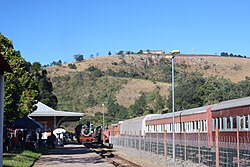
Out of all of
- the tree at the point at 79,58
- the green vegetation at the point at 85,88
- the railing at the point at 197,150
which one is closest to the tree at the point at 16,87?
the railing at the point at 197,150

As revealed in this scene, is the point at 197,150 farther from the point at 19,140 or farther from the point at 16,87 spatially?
the point at 19,140

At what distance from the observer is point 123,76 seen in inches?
5561

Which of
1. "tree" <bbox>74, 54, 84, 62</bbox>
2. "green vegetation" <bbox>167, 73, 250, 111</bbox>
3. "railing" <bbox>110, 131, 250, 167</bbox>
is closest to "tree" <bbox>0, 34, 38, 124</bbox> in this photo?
"railing" <bbox>110, 131, 250, 167</bbox>

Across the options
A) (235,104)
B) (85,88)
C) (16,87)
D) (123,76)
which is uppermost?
(123,76)

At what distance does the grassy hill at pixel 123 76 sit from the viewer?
397 feet

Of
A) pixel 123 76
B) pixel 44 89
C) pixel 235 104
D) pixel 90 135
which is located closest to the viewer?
pixel 235 104

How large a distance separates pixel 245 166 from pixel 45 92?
189 ft

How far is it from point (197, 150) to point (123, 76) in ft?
401

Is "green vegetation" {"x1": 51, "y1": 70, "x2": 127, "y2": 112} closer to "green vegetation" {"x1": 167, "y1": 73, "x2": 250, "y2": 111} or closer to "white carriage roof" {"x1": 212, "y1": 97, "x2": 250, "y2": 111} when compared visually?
"green vegetation" {"x1": 167, "y1": 73, "x2": 250, "y2": 111}


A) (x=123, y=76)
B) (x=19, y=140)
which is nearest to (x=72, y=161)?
(x=19, y=140)

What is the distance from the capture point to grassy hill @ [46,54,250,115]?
397 ft

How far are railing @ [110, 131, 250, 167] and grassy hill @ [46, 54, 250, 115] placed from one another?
7409cm

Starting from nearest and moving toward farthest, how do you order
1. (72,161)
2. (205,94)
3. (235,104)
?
(235,104) < (72,161) < (205,94)

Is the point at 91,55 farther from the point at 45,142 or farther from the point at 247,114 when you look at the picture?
the point at 247,114
